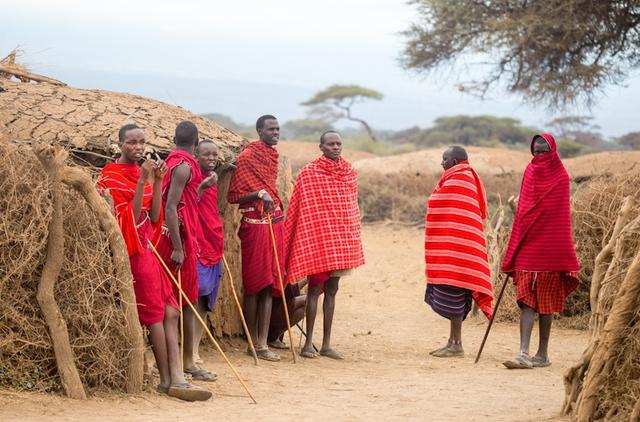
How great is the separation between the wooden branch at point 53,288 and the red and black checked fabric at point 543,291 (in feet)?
11.8

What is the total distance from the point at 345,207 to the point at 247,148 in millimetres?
909

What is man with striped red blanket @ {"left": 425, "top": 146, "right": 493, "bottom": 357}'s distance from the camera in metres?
8.80

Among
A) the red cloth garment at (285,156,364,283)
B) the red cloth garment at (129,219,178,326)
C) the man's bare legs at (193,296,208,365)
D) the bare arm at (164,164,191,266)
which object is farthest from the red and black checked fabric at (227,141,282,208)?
the red cloth garment at (129,219,178,326)

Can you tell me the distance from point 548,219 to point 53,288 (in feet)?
12.6

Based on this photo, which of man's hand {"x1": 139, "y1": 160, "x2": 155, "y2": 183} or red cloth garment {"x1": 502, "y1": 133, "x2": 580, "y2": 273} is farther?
red cloth garment {"x1": 502, "y1": 133, "x2": 580, "y2": 273}

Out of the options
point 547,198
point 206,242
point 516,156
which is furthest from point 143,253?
point 516,156

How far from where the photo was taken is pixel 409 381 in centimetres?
764

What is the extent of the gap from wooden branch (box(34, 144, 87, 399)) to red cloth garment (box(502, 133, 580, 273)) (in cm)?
366

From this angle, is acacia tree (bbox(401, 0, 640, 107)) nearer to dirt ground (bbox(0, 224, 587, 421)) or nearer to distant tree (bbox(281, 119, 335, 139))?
dirt ground (bbox(0, 224, 587, 421))

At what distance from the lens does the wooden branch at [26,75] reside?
880 cm

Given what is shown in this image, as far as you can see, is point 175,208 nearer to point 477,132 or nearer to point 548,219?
point 548,219

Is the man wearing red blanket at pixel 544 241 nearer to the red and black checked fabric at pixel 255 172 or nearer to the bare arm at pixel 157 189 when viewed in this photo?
the red and black checked fabric at pixel 255 172

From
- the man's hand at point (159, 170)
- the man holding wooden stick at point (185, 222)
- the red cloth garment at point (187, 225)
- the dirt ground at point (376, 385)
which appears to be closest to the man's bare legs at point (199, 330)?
the dirt ground at point (376, 385)

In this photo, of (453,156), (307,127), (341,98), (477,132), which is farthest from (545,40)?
(307,127)
